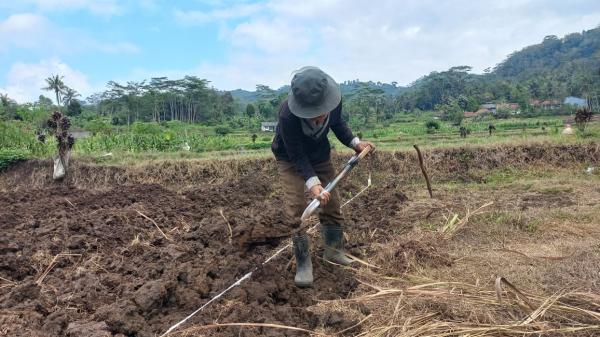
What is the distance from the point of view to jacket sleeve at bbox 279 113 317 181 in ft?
12.5

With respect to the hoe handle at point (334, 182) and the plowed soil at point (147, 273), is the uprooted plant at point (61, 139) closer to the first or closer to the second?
the plowed soil at point (147, 273)

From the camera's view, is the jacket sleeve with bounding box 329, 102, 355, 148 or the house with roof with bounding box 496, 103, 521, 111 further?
the house with roof with bounding box 496, 103, 521, 111

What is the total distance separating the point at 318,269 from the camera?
4199 mm

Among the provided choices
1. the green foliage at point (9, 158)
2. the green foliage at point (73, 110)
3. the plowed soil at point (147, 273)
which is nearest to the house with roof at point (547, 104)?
the green foliage at point (9, 158)

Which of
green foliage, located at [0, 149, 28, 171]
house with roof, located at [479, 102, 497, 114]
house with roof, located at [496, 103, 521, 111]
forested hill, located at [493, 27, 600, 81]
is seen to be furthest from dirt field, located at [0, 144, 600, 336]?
forested hill, located at [493, 27, 600, 81]

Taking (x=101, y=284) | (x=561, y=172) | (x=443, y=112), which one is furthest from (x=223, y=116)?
(x=101, y=284)

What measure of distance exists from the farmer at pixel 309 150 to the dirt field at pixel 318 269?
174 mm

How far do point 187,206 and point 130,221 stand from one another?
56.4 inches

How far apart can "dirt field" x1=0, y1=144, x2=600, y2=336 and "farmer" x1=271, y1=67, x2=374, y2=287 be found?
17 cm

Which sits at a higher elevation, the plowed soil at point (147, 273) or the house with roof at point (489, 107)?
the house with roof at point (489, 107)

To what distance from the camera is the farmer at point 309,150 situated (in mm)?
3572

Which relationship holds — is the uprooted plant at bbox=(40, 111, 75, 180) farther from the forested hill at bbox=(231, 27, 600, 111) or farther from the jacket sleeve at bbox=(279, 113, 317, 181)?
the forested hill at bbox=(231, 27, 600, 111)

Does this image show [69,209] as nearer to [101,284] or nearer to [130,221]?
[130,221]

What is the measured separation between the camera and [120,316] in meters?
Answer: 2.99
